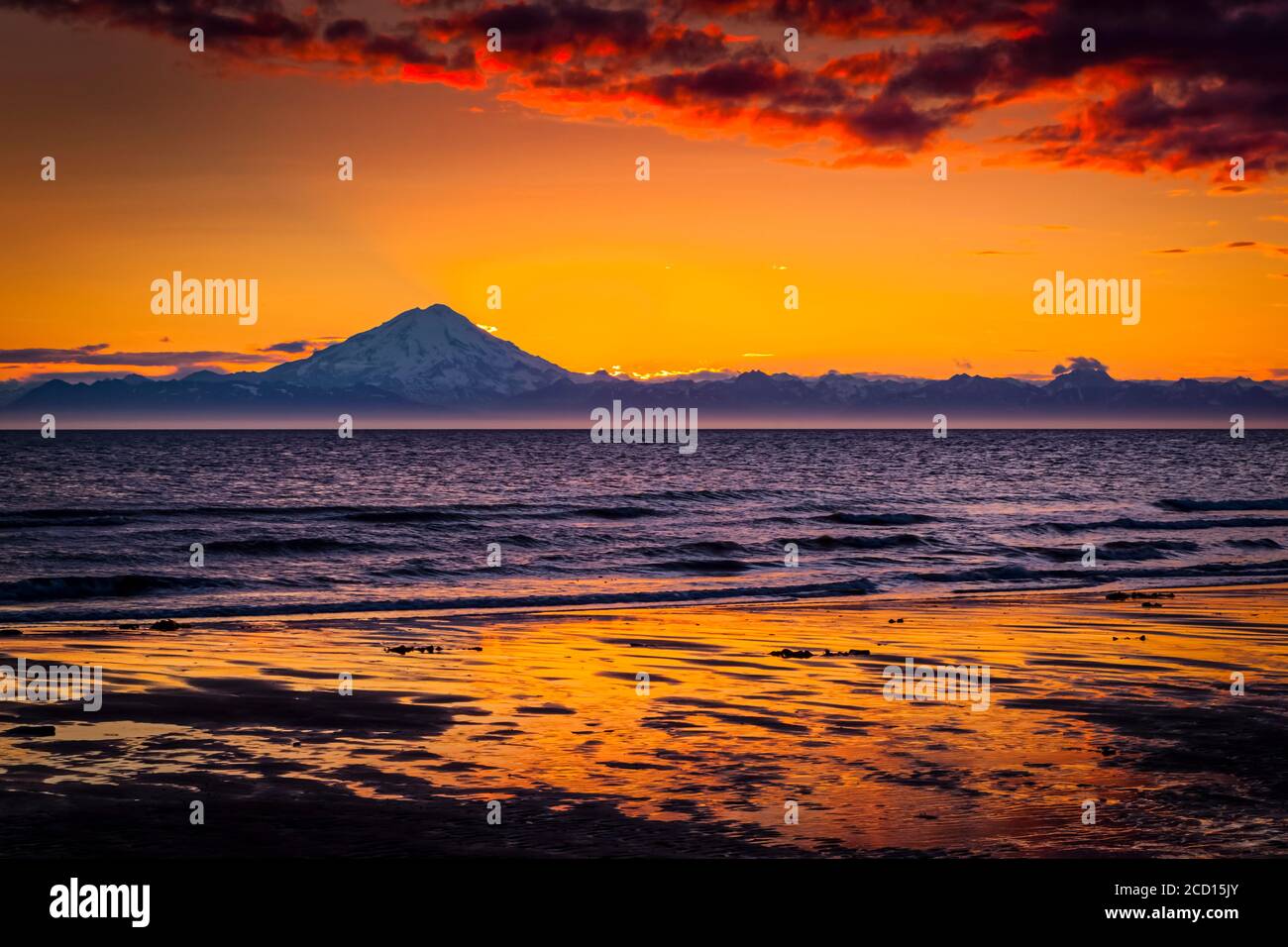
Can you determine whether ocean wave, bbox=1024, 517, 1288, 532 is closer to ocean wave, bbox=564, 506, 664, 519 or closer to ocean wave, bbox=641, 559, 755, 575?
ocean wave, bbox=564, 506, 664, 519

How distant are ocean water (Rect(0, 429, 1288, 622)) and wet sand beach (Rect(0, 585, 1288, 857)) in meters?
10.7

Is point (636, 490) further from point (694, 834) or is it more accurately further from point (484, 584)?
point (694, 834)

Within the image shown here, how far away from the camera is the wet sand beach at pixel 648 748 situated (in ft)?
30.6

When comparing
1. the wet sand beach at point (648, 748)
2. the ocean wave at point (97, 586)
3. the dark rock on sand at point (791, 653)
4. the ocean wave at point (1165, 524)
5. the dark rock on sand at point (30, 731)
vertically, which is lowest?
the ocean wave at point (1165, 524)

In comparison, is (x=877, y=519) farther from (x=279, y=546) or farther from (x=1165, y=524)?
(x=279, y=546)

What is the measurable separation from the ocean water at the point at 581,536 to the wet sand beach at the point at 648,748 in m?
10.7

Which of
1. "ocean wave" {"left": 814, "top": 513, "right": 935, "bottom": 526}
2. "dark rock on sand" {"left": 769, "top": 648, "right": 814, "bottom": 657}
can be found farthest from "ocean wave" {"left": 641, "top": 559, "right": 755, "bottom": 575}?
"dark rock on sand" {"left": 769, "top": 648, "right": 814, "bottom": 657}

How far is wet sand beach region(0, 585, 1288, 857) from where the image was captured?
9328mm

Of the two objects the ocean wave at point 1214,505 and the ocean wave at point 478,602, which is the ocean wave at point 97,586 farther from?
the ocean wave at point 1214,505

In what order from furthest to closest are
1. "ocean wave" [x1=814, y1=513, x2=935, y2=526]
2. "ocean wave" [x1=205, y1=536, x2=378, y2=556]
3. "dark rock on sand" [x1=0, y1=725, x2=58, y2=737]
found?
"ocean wave" [x1=814, y1=513, x2=935, y2=526]
"ocean wave" [x1=205, y1=536, x2=378, y2=556]
"dark rock on sand" [x1=0, y1=725, x2=58, y2=737]

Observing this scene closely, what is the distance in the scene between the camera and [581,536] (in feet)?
164

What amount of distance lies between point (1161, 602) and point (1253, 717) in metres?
15.4

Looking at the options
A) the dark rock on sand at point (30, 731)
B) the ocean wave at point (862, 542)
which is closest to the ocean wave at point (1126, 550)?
the ocean wave at point (862, 542)
